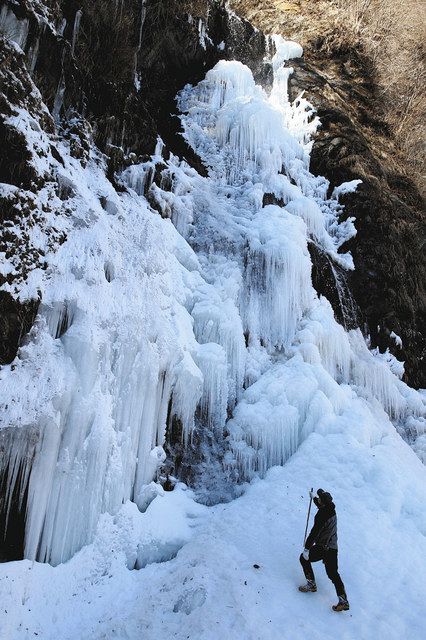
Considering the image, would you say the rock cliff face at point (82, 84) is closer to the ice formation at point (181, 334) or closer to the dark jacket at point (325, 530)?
the ice formation at point (181, 334)

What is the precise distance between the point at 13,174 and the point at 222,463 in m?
5.00

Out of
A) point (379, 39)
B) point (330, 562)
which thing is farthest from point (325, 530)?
point (379, 39)

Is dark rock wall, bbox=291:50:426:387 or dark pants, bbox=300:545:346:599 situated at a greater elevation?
dark rock wall, bbox=291:50:426:387

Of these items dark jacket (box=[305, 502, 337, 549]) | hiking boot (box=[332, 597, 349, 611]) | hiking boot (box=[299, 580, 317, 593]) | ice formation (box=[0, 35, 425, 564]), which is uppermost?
ice formation (box=[0, 35, 425, 564])

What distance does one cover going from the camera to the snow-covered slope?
4.82 meters

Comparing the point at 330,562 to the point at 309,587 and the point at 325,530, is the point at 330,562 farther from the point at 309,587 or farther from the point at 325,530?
the point at 309,587

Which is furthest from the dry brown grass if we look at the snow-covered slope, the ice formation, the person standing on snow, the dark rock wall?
the person standing on snow

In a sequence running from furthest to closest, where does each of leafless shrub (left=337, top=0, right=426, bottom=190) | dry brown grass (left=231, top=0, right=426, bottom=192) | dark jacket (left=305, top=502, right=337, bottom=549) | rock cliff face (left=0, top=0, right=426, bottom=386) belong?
dry brown grass (left=231, top=0, right=426, bottom=192)
leafless shrub (left=337, top=0, right=426, bottom=190)
rock cliff face (left=0, top=0, right=426, bottom=386)
dark jacket (left=305, top=502, right=337, bottom=549)

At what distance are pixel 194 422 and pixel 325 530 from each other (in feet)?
9.57

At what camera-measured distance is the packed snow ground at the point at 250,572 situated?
178 inches

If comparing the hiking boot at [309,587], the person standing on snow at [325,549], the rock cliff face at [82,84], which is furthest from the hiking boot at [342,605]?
the rock cliff face at [82,84]

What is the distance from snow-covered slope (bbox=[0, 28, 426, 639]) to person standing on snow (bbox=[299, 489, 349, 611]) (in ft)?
0.74

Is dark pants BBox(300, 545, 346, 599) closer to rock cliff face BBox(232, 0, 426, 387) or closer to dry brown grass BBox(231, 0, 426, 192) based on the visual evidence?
rock cliff face BBox(232, 0, 426, 387)

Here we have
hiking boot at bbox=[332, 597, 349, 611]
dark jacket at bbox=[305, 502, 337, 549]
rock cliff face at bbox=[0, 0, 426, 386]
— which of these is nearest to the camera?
hiking boot at bbox=[332, 597, 349, 611]
